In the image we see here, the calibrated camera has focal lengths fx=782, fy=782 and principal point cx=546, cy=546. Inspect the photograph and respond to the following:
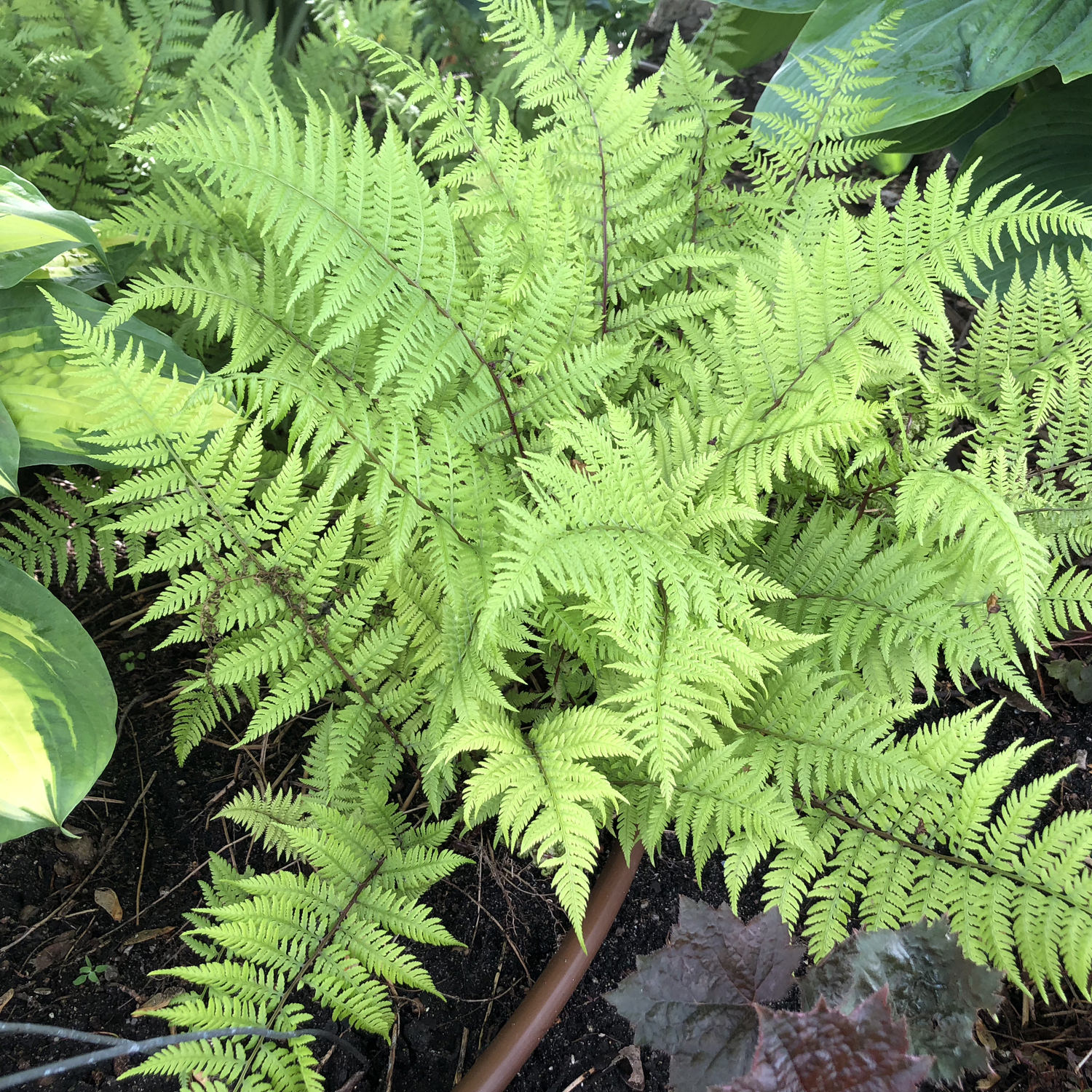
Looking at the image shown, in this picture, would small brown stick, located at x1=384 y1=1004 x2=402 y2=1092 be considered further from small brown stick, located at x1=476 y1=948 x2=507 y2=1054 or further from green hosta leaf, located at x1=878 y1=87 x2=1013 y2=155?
green hosta leaf, located at x1=878 y1=87 x2=1013 y2=155

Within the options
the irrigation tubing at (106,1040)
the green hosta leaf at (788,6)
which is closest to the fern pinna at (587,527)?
the irrigation tubing at (106,1040)

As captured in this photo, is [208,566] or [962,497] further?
[208,566]

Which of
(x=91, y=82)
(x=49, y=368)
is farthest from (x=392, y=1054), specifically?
(x=91, y=82)

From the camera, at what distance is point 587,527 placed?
42.2 inches

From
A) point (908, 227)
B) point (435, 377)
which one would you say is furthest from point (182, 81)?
point (908, 227)

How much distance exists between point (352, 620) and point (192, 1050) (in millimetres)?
591

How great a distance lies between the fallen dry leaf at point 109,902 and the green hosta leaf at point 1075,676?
1.81 m

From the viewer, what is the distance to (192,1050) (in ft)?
2.96

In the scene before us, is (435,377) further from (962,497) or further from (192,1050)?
(192,1050)

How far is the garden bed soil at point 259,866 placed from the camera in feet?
3.87

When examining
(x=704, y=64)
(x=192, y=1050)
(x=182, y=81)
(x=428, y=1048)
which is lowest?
(x=428, y=1048)

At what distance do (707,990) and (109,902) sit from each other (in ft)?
3.27

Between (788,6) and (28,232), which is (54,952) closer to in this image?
(28,232)

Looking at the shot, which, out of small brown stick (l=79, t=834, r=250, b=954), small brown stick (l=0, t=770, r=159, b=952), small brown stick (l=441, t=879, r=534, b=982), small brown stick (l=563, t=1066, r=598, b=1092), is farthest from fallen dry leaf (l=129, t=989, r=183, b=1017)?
small brown stick (l=563, t=1066, r=598, b=1092)
